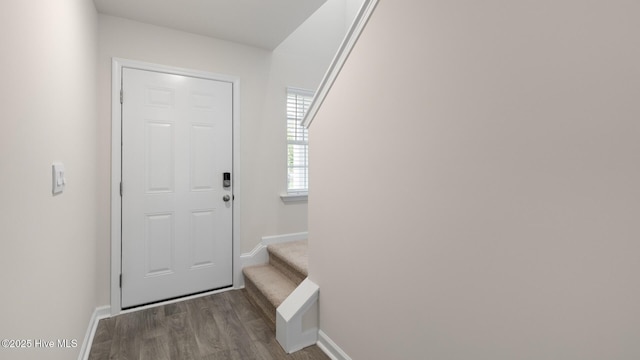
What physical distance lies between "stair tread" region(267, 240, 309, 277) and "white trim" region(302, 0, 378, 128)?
1.15 metres

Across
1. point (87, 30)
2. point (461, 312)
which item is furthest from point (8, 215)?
point (87, 30)

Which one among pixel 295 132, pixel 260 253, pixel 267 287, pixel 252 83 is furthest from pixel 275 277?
pixel 252 83

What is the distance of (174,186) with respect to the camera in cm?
256

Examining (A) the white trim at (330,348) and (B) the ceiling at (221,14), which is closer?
(A) the white trim at (330,348)

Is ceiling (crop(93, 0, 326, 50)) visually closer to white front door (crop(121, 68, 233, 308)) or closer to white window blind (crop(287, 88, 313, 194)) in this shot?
white front door (crop(121, 68, 233, 308))

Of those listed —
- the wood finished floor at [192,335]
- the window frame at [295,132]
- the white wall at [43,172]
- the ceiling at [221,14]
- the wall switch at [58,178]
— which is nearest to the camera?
the white wall at [43,172]

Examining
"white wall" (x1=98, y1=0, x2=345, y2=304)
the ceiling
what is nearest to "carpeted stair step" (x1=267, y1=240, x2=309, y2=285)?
"white wall" (x1=98, y1=0, x2=345, y2=304)

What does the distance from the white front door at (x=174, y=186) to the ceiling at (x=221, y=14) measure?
43 cm

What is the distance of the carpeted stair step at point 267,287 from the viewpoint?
7.24 feet

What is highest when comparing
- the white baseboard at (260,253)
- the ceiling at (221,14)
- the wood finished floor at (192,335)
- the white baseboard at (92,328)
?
the ceiling at (221,14)

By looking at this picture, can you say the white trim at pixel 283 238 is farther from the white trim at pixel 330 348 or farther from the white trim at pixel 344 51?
the white trim at pixel 344 51

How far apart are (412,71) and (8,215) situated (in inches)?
57.5

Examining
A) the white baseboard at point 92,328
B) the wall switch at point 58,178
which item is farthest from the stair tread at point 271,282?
the wall switch at point 58,178

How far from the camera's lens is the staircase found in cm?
224
